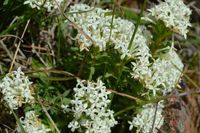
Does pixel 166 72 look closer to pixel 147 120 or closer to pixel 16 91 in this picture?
pixel 147 120

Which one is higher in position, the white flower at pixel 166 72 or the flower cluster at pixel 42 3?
the flower cluster at pixel 42 3

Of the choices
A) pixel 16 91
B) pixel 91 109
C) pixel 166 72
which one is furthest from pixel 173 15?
pixel 16 91

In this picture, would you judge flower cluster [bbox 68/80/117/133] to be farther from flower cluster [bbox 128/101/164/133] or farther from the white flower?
the white flower

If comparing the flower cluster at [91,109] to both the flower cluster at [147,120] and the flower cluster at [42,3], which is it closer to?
the flower cluster at [147,120]

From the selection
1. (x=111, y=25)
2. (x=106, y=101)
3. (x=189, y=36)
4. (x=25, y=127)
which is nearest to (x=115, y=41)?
(x=111, y=25)

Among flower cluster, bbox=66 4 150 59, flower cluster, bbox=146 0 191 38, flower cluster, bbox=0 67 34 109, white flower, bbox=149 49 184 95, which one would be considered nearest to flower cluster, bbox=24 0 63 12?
flower cluster, bbox=66 4 150 59

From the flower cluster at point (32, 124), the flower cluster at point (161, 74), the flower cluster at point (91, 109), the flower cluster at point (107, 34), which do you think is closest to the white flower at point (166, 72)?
the flower cluster at point (161, 74)
